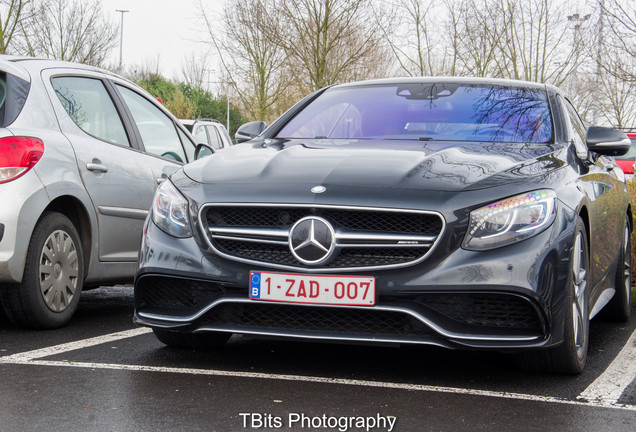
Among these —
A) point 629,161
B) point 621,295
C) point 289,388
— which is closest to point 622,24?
point 629,161

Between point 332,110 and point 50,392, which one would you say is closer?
point 50,392

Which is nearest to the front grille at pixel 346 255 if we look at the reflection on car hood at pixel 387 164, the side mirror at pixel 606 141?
the reflection on car hood at pixel 387 164

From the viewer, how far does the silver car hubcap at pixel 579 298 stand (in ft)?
12.8

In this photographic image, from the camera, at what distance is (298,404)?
133 inches

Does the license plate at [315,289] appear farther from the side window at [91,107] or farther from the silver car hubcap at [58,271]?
the side window at [91,107]

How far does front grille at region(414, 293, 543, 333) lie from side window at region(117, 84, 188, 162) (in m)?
3.39

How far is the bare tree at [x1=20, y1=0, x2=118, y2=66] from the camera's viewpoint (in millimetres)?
29469

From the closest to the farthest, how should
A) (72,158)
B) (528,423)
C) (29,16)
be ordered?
(528,423) → (72,158) → (29,16)

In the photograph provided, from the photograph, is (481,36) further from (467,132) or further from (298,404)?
(298,404)

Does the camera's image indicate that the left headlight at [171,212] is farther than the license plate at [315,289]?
Yes

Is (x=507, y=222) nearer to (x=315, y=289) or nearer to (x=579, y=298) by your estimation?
(x=579, y=298)

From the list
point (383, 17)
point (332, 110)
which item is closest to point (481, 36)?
point (383, 17)

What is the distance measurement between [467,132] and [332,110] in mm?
945

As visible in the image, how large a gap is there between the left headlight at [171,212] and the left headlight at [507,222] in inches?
49.2
